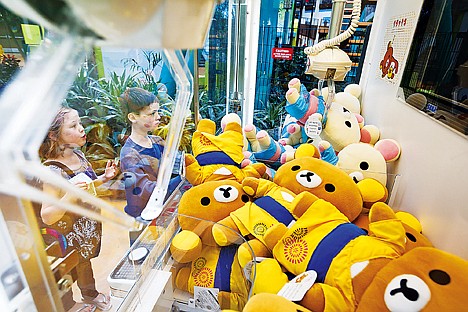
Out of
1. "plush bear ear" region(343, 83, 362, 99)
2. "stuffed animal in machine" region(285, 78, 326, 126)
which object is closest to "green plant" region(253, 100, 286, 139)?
"plush bear ear" region(343, 83, 362, 99)

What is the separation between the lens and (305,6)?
2.12m

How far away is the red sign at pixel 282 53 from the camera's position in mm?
2251

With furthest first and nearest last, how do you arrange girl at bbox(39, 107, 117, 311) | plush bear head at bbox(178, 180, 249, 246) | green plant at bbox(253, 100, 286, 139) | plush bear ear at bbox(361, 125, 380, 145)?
green plant at bbox(253, 100, 286, 139) → plush bear ear at bbox(361, 125, 380, 145) → plush bear head at bbox(178, 180, 249, 246) → girl at bbox(39, 107, 117, 311)

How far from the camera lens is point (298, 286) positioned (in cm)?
79

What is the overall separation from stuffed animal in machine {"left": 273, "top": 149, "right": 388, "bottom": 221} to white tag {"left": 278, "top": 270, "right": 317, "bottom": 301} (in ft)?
1.00

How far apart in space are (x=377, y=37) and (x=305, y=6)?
598mm

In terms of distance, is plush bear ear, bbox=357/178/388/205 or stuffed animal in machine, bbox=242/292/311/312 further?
plush bear ear, bbox=357/178/388/205

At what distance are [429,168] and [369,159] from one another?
0.83 feet

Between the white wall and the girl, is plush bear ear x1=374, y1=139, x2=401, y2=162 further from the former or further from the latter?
the girl

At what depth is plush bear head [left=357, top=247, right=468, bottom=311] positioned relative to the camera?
22.4 inches

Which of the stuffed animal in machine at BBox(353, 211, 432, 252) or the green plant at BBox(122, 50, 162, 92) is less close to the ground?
the green plant at BBox(122, 50, 162, 92)

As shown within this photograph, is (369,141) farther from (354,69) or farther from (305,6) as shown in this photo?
(305,6)

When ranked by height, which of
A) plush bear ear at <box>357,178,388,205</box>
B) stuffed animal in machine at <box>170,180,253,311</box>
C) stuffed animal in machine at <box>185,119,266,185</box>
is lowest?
stuffed animal in machine at <box>170,180,253,311</box>

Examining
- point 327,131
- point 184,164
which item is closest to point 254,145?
point 327,131
